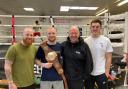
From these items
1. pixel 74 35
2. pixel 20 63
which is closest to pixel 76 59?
pixel 74 35

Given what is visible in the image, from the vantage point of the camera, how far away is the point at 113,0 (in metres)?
11.1

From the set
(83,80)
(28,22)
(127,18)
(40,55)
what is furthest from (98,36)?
(28,22)

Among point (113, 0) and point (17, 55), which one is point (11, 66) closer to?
point (17, 55)

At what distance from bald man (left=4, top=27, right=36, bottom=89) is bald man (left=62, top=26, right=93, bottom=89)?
49cm

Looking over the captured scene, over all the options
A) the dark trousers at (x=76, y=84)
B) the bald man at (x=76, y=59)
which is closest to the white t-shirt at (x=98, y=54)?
the bald man at (x=76, y=59)

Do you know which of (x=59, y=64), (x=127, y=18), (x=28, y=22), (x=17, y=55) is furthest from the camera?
(x=28, y=22)

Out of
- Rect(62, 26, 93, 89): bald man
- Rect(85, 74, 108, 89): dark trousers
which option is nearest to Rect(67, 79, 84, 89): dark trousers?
Rect(62, 26, 93, 89): bald man

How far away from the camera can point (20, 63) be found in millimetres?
2869

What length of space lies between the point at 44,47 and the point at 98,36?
798 mm

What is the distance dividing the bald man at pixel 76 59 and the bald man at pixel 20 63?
1.61ft

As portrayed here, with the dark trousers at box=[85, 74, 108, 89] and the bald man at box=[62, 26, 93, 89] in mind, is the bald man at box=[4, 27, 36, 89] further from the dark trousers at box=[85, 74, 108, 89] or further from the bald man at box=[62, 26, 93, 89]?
the dark trousers at box=[85, 74, 108, 89]

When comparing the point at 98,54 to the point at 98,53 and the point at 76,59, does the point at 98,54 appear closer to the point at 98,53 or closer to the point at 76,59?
the point at 98,53

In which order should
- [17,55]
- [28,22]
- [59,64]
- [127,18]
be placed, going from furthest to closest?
[28,22] → [127,18] → [59,64] → [17,55]

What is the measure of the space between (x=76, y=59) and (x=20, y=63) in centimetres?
75
